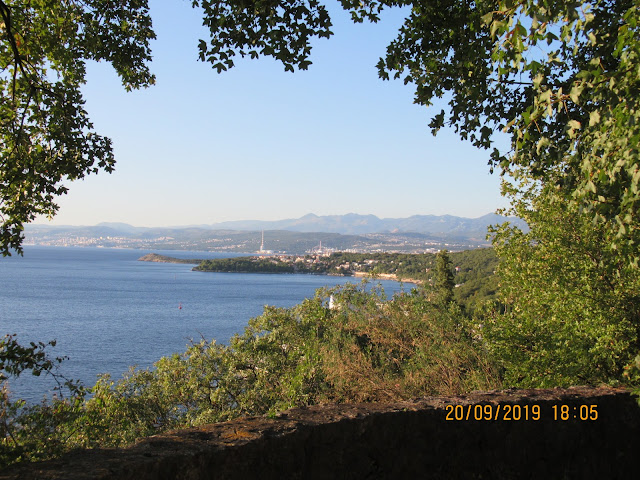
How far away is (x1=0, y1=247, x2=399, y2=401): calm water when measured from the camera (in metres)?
29.7

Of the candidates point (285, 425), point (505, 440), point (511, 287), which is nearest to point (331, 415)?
point (285, 425)

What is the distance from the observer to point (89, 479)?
2.29m

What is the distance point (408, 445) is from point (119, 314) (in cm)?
4969

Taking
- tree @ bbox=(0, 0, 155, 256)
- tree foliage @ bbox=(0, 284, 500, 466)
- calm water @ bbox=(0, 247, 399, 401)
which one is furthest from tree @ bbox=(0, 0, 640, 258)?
calm water @ bbox=(0, 247, 399, 401)

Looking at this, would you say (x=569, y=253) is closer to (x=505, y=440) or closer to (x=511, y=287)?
Result: (x=511, y=287)

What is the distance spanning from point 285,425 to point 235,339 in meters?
9.80

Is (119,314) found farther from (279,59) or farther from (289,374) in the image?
(279,59)

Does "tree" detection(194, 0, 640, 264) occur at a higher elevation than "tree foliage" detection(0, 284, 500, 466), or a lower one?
higher
